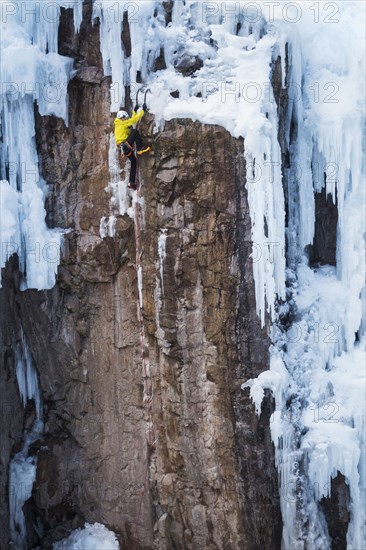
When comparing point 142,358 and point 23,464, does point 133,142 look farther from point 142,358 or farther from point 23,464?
point 23,464

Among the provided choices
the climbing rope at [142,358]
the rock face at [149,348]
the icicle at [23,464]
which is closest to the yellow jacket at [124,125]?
the rock face at [149,348]

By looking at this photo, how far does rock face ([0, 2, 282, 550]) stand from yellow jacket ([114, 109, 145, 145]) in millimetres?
268

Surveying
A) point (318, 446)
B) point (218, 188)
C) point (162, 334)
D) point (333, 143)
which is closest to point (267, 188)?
point (218, 188)

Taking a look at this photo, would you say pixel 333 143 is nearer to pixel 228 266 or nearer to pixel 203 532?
pixel 228 266

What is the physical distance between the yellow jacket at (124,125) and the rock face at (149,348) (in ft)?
0.88

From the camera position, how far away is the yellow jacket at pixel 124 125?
983 centimetres

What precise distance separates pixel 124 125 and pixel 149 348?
315 cm

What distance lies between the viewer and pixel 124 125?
9875mm

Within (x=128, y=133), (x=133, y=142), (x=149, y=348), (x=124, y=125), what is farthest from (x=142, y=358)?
(x=124, y=125)

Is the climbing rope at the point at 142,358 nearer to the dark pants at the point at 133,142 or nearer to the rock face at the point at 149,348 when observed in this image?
the rock face at the point at 149,348

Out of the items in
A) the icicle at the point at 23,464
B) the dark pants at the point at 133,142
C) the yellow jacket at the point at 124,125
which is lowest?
the icicle at the point at 23,464

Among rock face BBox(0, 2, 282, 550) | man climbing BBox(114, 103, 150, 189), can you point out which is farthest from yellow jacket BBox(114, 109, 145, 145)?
rock face BBox(0, 2, 282, 550)

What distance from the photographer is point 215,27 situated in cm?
1013

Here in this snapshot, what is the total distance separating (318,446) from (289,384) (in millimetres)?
910
